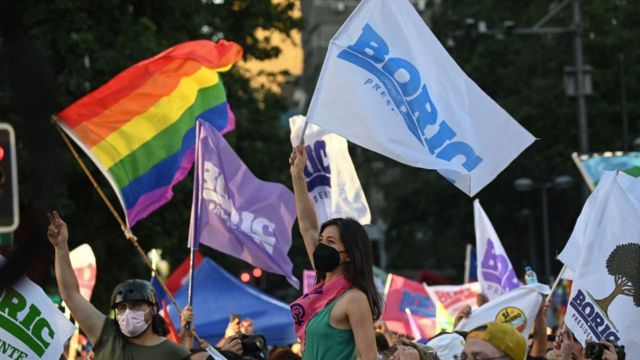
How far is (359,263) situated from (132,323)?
0.87 m

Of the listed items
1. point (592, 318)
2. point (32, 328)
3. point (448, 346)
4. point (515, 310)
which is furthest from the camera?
point (515, 310)

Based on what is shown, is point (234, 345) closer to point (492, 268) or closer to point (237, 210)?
point (237, 210)

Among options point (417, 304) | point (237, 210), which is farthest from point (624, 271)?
point (417, 304)

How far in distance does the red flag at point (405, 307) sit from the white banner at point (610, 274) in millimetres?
7298

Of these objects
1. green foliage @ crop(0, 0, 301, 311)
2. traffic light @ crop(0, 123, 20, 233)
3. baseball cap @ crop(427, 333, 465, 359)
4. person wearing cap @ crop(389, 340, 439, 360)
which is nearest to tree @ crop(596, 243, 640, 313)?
baseball cap @ crop(427, 333, 465, 359)

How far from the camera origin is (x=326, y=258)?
4992mm

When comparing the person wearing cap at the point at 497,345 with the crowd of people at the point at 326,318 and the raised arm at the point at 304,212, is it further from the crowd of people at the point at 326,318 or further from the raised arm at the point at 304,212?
the raised arm at the point at 304,212

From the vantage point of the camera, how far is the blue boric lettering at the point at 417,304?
14648mm

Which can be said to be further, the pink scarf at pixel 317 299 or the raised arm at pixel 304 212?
the raised arm at pixel 304 212

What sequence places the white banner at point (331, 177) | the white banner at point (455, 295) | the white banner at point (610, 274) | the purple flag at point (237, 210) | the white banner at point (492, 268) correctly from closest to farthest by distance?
the white banner at point (610, 274)
the white banner at point (331, 177)
the purple flag at point (237, 210)
the white banner at point (492, 268)
the white banner at point (455, 295)

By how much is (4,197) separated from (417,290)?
554 inches

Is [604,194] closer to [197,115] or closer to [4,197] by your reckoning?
[197,115]

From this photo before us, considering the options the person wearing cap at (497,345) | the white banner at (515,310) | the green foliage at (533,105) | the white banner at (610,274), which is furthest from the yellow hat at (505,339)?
the green foliage at (533,105)

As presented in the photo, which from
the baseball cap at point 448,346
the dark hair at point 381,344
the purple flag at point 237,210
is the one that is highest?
the purple flag at point 237,210
